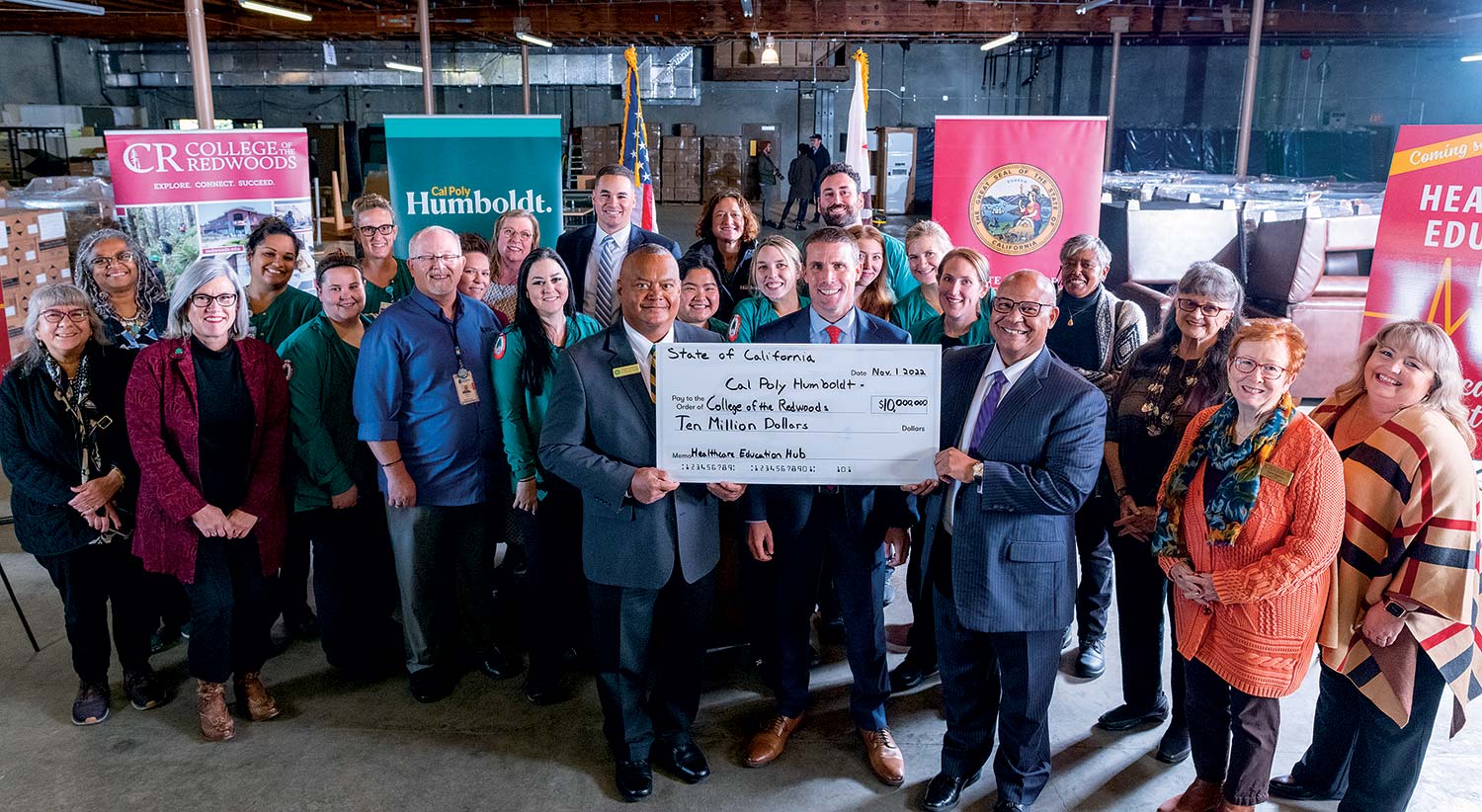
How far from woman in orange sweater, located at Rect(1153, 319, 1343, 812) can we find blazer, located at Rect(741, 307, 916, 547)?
0.72 m

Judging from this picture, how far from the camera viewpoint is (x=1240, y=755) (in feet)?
8.38

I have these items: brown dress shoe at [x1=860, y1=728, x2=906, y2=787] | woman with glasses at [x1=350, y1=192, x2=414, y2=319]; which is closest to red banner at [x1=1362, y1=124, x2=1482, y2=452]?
brown dress shoe at [x1=860, y1=728, x2=906, y2=787]

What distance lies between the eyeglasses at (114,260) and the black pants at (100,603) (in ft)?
3.61

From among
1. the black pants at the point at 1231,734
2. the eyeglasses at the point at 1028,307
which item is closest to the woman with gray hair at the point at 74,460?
the eyeglasses at the point at 1028,307

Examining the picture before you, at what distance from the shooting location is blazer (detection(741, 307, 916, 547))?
2.83 meters

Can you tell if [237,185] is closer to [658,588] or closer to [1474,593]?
[658,588]

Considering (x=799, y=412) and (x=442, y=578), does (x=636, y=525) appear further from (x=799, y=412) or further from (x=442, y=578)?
(x=442, y=578)

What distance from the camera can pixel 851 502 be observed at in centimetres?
281

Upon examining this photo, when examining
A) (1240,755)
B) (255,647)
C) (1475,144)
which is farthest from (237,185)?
(1475,144)

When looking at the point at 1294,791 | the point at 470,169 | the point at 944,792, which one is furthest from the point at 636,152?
the point at 1294,791

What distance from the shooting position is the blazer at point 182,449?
296 centimetres

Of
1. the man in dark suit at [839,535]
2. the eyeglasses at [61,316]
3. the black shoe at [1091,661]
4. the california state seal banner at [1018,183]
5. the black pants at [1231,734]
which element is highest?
the california state seal banner at [1018,183]

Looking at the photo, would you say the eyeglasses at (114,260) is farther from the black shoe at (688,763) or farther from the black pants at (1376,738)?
the black pants at (1376,738)

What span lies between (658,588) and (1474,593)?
2.05 m
